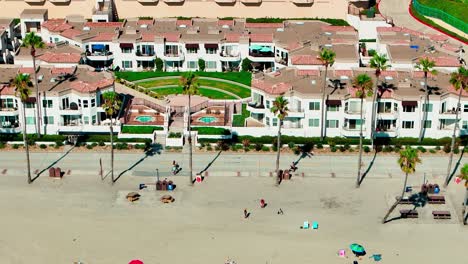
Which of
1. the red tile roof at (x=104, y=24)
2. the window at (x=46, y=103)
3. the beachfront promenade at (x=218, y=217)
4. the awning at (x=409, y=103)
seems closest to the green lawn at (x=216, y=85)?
the red tile roof at (x=104, y=24)

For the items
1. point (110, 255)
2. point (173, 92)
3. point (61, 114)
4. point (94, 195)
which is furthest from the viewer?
point (173, 92)

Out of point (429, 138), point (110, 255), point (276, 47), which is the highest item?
point (276, 47)

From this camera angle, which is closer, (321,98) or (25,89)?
(25,89)

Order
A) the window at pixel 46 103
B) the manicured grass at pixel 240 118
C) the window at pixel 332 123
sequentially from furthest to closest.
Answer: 1. the manicured grass at pixel 240 118
2. the window at pixel 46 103
3. the window at pixel 332 123

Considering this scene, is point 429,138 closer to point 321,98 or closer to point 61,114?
point 321,98

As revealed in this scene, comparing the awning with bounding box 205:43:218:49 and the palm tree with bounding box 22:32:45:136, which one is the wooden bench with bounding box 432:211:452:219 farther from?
the awning with bounding box 205:43:218:49

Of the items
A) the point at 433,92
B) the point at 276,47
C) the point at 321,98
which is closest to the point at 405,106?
the point at 433,92

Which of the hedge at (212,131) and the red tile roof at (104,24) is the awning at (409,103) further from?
the red tile roof at (104,24)
